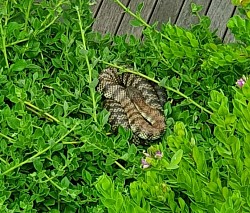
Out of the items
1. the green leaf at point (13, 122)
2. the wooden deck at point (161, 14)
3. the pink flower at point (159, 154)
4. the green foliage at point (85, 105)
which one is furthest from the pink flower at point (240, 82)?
the wooden deck at point (161, 14)

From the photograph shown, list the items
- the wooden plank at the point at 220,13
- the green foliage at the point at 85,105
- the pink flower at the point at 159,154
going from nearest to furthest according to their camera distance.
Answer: the pink flower at the point at 159,154, the green foliage at the point at 85,105, the wooden plank at the point at 220,13

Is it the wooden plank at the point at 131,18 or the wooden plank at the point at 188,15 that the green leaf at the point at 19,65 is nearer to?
the wooden plank at the point at 131,18

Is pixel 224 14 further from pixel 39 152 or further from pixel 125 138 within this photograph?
pixel 39 152

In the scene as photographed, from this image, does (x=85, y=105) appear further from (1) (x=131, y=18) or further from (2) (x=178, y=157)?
(1) (x=131, y=18)

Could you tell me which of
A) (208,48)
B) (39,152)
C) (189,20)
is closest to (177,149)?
(39,152)

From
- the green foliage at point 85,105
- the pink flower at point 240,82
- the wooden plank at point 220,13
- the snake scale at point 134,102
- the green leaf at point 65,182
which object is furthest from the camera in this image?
the wooden plank at point 220,13

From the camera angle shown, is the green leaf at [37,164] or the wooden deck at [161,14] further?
the wooden deck at [161,14]

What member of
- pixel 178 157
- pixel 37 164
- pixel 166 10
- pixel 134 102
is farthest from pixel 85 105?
pixel 166 10
